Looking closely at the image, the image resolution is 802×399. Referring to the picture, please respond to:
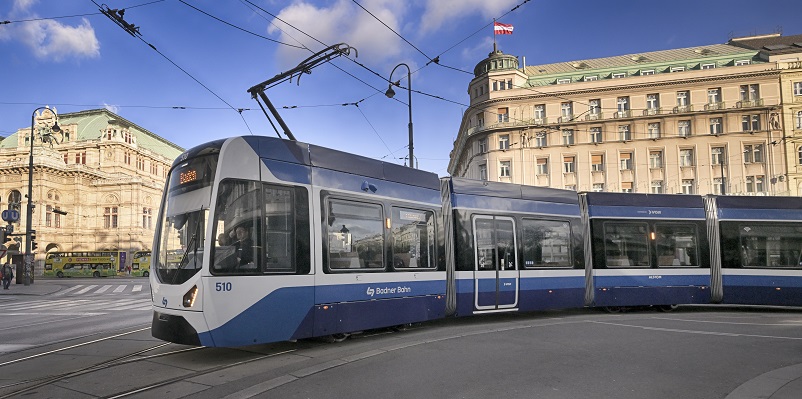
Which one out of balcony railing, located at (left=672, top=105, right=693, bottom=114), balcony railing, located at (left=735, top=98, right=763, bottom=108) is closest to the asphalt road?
balcony railing, located at (left=672, top=105, right=693, bottom=114)

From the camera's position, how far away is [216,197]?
7.29 m

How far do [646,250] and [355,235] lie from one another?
8.27 meters

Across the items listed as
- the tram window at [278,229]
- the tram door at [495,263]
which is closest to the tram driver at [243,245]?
the tram window at [278,229]

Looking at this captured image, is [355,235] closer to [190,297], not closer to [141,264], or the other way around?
[190,297]

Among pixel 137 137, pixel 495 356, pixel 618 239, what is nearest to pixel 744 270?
pixel 618 239

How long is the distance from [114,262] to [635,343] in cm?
5624

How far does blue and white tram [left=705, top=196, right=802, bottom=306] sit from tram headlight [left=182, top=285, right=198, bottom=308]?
12.7m

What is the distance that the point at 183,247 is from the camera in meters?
7.30

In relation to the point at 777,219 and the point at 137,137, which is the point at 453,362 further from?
the point at 137,137

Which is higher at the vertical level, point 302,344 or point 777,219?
point 777,219

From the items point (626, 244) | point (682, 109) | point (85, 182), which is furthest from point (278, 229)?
point (85, 182)

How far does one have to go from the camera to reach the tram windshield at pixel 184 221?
23.7ft

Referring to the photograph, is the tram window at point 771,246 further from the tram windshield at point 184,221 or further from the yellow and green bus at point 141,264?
the yellow and green bus at point 141,264

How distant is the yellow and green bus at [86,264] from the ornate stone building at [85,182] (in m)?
11.2
